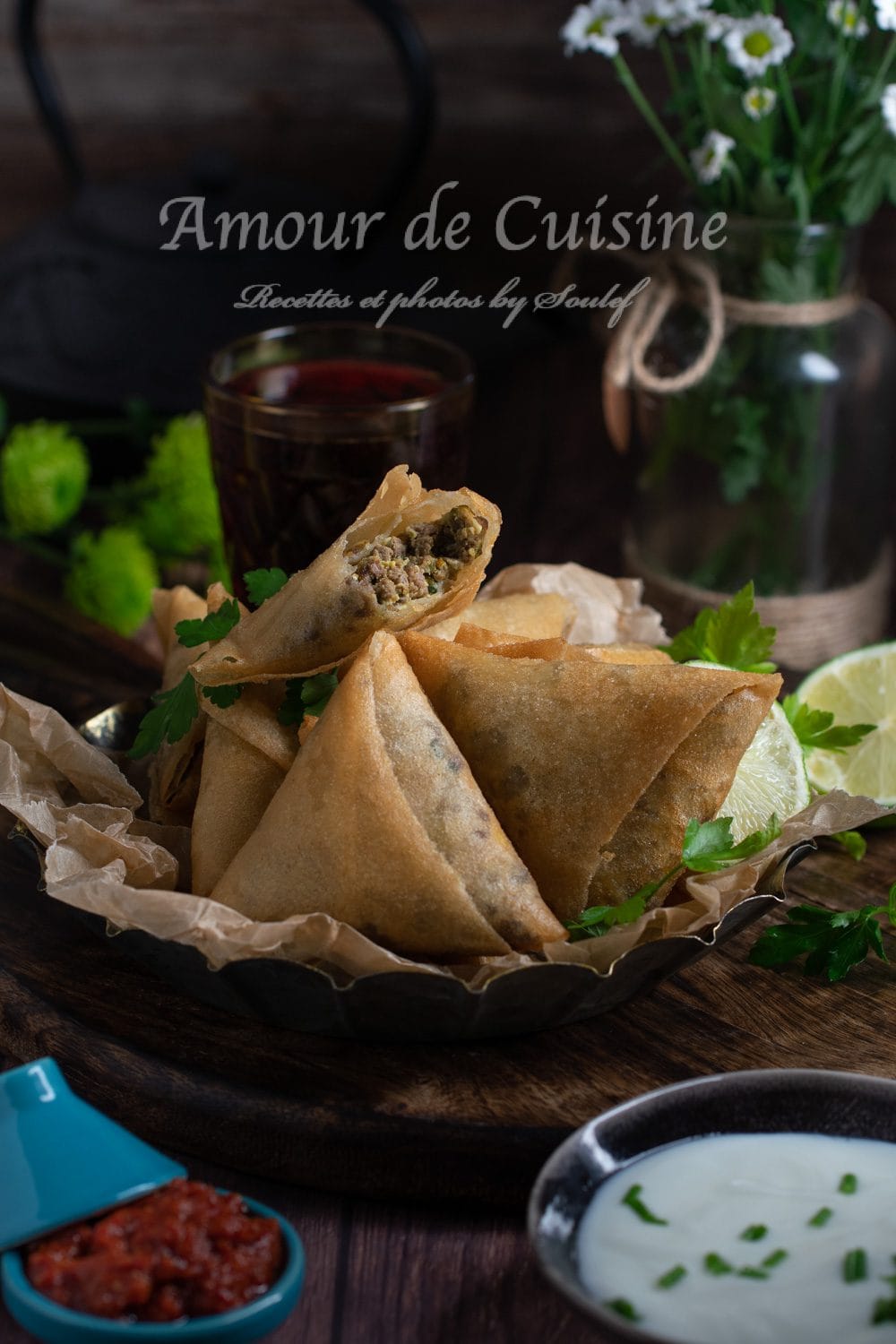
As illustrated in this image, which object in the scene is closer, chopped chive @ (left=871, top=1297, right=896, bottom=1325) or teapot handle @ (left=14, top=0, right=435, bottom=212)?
chopped chive @ (left=871, top=1297, right=896, bottom=1325)

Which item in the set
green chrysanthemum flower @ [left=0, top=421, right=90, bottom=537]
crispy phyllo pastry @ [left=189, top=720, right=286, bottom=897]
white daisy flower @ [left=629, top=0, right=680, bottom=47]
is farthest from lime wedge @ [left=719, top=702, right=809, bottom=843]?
green chrysanthemum flower @ [left=0, top=421, right=90, bottom=537]

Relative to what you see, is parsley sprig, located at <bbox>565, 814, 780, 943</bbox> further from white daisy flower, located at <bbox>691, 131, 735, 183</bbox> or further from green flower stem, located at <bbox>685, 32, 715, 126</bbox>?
green flower stem, located at <bbox>685, 32, 715, 126</bbox>

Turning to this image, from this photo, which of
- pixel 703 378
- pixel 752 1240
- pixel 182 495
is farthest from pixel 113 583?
pixel 752 1240

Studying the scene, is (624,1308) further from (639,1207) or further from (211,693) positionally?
(211,693)

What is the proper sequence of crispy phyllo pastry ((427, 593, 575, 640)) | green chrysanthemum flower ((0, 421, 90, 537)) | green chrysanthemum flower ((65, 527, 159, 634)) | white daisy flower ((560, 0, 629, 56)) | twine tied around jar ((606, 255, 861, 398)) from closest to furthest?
crispy phyllo pastry ((427, 593, 575, 640)) < white daisy flower ((560, 0, 629, 56)) < twine tied around jar ((606, 255, 861, 398)) < green chrysanthemum flower ((65, 527, 159, 634)) < green chrysanthemum flower ((0, 421, 90, 537))

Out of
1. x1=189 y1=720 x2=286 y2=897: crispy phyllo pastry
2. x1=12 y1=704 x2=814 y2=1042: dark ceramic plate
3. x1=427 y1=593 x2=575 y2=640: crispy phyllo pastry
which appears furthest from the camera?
x1=427 y1=593 x2=575 y2=640: crispy phyllo pastry

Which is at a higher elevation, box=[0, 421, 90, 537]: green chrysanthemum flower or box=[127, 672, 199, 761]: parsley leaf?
box=[127, 672, 199, 761]: parsley leaf
